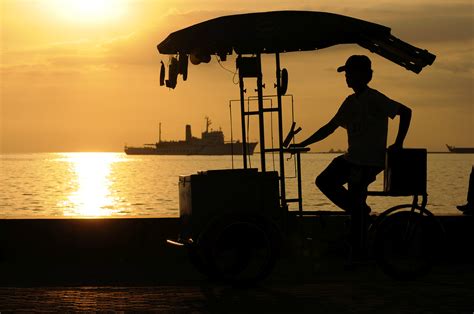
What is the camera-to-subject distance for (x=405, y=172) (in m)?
9.73

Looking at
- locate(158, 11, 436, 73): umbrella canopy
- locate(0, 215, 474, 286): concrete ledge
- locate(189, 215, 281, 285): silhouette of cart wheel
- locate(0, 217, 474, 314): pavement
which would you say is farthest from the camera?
locate(0, 215, 474, 286): concrete ledge

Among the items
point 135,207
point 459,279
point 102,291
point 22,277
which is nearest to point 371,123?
point 459,279

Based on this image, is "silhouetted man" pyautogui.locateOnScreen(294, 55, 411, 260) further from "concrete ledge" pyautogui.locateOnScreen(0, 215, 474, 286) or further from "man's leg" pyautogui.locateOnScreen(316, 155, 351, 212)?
"concrete ledge" pyautogui.locateOnScreen(0, 215, 474, 286)

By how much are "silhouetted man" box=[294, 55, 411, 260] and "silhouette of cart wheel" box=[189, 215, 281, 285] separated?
0.64m

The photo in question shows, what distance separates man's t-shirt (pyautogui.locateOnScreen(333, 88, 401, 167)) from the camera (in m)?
9.70

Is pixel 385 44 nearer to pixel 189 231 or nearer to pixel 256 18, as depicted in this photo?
pixel 256 18

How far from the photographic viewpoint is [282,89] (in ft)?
36.0

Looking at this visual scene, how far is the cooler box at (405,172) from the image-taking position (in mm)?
9711

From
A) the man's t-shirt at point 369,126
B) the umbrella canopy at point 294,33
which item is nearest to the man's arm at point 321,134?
the man's t-shirt at point 369,126

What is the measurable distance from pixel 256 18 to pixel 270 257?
2.21 m

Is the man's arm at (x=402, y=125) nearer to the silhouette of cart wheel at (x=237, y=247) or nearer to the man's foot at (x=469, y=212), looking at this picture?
the silhouette of cart wheel at (x=237, y=247)

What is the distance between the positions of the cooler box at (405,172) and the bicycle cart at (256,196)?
95mm

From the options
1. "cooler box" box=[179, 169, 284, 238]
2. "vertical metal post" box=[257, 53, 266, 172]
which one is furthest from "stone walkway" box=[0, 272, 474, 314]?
"vertical metal post" box=[257, 53, 266, 172]

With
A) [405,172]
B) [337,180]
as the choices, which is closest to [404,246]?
[405,172]
